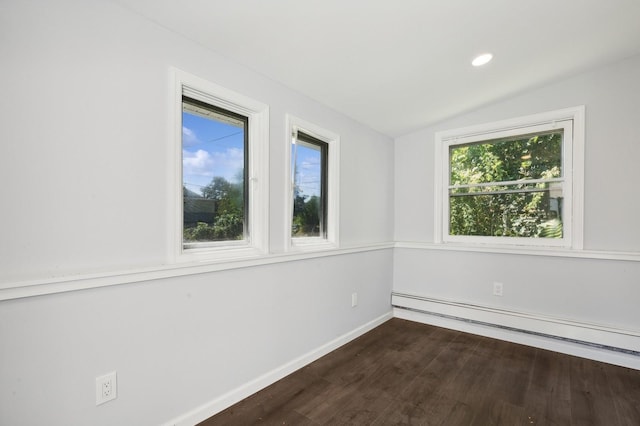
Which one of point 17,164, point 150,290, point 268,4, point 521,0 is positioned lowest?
→ point 150,290

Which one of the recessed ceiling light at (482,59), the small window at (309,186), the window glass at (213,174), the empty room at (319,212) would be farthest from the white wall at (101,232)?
the recessed ceiling light at (482,59)

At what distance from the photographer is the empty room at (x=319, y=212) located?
51.4 inches

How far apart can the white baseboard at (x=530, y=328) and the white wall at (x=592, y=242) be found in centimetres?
8

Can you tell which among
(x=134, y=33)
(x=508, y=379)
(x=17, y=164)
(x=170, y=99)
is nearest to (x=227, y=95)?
(x=170, y=99)

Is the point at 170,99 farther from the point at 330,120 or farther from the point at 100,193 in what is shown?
the point at 330,120

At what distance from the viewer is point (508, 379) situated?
2.32 metres

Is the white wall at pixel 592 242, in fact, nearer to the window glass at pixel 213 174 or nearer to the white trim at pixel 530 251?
the white trim at pixel 530 251

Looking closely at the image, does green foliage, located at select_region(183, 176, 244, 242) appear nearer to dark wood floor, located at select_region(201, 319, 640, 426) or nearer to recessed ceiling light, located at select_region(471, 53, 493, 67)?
dark wood floor, located at select_region(201, 319, 640, 426)

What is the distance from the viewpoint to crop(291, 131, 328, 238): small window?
2.62m

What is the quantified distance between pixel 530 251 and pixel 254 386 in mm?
2802

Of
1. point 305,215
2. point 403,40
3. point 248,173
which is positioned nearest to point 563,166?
point 403,40

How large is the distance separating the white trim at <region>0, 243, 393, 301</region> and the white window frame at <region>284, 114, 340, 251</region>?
29 centimetres

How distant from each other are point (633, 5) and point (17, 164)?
11.4ft

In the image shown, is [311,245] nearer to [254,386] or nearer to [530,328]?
[254,386]
